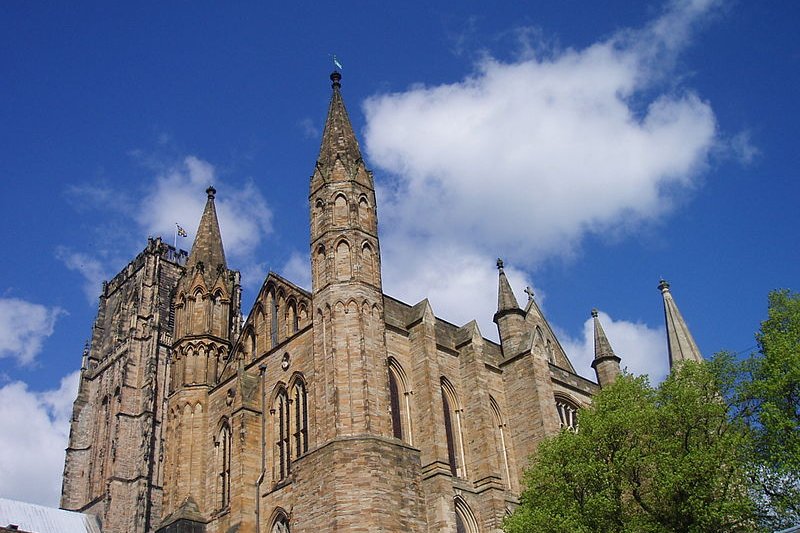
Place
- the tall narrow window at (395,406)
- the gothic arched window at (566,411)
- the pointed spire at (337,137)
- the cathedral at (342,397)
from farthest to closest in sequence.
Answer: the gothic arched window at (566,411) → the pointed spire at (337,137) → the tall narrow window at (395,406) → the cathedral at (342,397)

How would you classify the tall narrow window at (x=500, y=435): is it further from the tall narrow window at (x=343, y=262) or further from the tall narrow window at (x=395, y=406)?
the tall narrow window at (x=343, y=262)

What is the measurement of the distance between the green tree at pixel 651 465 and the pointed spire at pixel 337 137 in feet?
44.8

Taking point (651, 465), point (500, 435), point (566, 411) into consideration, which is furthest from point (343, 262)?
point (566, 411)

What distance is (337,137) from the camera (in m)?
32.9

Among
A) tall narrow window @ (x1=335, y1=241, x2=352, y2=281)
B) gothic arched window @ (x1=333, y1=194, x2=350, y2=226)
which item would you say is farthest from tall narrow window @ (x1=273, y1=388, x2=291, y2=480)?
gothic arched window @ (x1=333, y1=194, x2=350, y2=226)

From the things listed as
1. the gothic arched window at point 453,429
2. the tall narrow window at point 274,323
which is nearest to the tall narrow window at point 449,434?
the gothic arched window at point 453,429

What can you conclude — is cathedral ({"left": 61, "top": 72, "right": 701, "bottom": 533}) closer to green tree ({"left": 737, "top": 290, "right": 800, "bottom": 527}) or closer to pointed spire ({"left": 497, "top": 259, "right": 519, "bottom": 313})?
pointed spire ({"left": 497, "top": 259, "right": 519, "bottom": 313})

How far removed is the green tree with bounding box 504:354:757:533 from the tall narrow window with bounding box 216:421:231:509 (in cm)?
1194

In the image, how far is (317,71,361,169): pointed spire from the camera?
105 feet

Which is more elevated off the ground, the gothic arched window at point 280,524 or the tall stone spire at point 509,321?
the tall stone spire at point 509,321

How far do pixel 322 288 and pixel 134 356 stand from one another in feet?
130

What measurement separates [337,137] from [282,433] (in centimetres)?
1194

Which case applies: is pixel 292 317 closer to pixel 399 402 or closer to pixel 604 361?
pixel 399 402

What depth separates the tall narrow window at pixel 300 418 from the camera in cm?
2922
